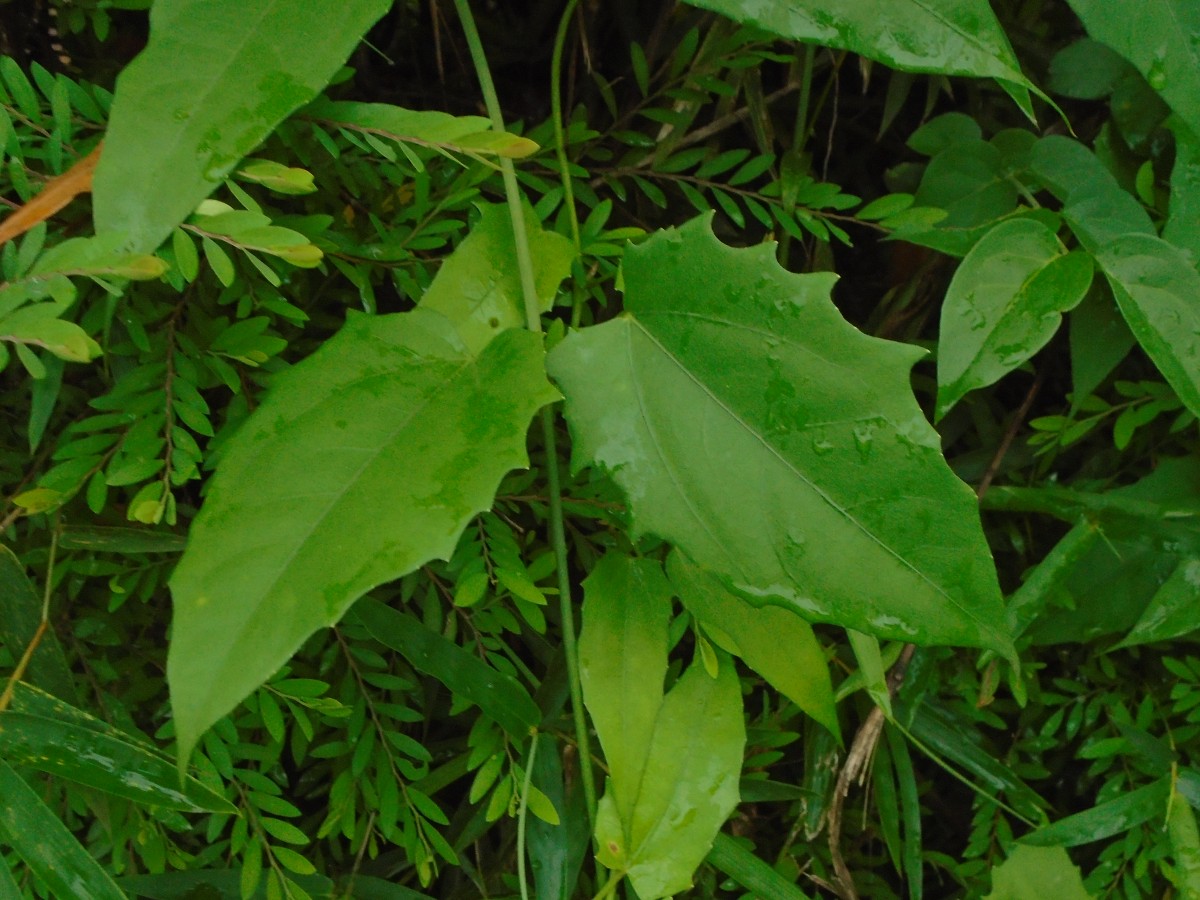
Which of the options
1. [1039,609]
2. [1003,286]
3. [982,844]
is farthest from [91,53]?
[982,844]

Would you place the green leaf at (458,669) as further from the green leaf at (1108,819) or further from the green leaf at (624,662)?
the green leaf at (1108,819)

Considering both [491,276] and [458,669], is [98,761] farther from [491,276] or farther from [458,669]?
[491,276]

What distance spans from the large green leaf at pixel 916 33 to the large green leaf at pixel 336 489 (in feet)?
0.63

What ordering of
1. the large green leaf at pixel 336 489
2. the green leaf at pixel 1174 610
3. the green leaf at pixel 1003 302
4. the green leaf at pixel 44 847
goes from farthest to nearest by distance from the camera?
1. the green leaf at pixel 1174 610
2. the green leaf at pixel 1003 302
3. the green leaf at pixel 44 847
4. the large green leaf at pixel 336 489

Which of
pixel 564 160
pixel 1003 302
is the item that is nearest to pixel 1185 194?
pixel 1003 302

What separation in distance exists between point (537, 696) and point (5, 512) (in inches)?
12.9

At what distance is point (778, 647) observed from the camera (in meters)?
0.51

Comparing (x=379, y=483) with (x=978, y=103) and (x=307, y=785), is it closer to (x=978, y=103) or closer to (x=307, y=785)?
(x=307, y=785)

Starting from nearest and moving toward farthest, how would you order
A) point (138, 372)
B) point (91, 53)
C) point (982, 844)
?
point (138, 372), point (91, 53), point (982, 844)

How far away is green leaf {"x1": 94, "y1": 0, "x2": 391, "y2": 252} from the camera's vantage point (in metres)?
0.36

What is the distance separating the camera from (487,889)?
2.22 ft

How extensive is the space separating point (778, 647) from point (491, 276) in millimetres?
250

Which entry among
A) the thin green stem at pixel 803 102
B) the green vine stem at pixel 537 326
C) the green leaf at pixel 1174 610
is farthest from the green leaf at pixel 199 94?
the green leaf at pixel 1174 610

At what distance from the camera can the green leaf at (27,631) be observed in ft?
1.62
